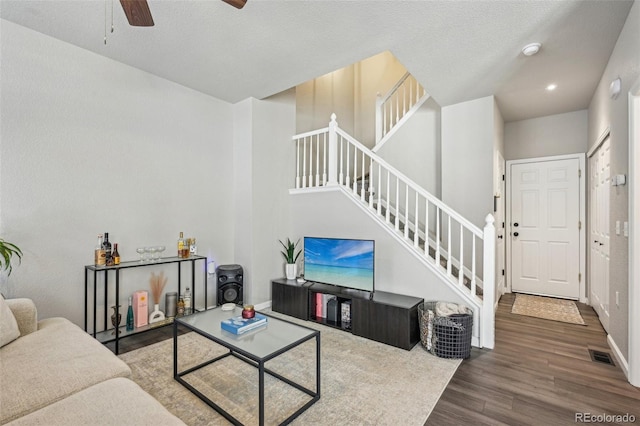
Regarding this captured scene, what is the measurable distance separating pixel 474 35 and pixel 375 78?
3536 millimetres

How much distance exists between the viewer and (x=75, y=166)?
2879 millimetres

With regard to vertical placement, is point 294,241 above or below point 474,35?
below

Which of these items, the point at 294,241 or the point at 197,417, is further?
the point at 294,241

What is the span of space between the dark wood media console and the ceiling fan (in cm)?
266

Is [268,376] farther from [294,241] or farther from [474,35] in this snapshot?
[474,35]

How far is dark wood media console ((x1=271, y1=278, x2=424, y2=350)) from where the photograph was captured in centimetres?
287

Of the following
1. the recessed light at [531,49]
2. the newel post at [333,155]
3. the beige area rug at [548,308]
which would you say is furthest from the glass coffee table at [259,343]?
the beige area rug at [548,308]

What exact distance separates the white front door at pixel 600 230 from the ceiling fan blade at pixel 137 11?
4.06 m

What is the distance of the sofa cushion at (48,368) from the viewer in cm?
135

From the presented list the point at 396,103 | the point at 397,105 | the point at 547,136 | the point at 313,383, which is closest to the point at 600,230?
the point at 547,136

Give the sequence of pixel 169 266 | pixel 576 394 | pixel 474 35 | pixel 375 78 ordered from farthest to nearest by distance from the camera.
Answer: pixel 375 78 < pixel 169 266 < pixel 474 35 < pixel 576 394

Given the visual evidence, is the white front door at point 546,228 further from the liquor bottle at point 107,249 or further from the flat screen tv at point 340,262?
the liquor bottle at point 107,249

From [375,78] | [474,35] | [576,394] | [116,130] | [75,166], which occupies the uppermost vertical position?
[375,78]

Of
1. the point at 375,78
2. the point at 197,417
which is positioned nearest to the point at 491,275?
the point at 197,417
